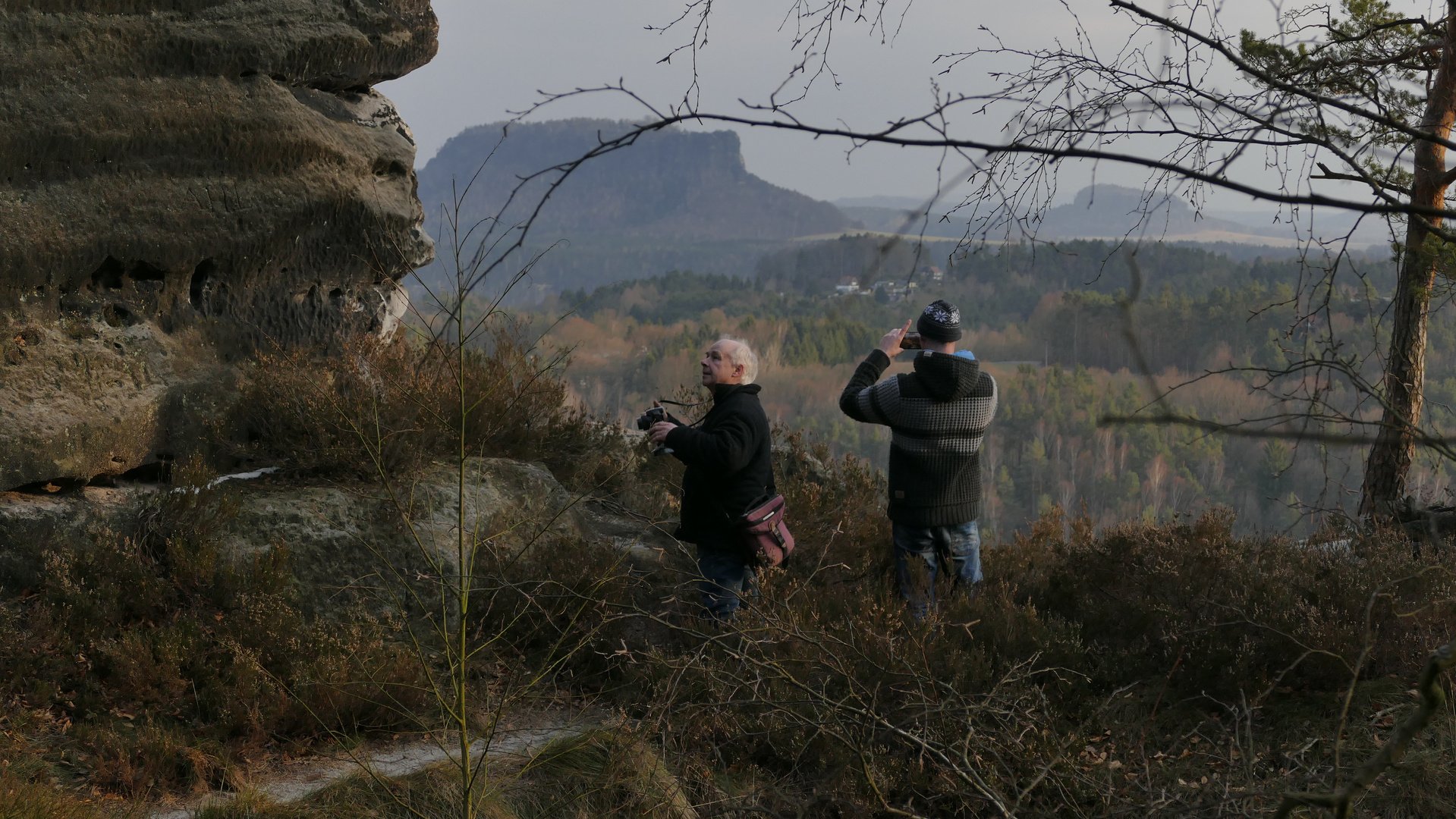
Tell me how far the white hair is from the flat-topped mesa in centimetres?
159

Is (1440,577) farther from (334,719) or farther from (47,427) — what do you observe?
(47,427)

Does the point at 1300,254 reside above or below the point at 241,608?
above

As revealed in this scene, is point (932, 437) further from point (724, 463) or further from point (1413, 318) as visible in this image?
point (1413, 318)

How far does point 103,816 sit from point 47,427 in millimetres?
2498

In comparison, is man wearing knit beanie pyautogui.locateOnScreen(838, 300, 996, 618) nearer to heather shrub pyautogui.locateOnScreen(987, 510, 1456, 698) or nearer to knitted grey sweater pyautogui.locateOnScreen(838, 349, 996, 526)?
knitted grey sweater pyautogui.locateOnScreen(838, 349, 996, 526)

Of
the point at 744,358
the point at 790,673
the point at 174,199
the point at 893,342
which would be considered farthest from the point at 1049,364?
the point at 790,673

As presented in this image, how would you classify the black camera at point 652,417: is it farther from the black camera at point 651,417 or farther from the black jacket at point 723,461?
the black jacket at point 723,461

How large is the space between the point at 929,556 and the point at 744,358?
1.52 m

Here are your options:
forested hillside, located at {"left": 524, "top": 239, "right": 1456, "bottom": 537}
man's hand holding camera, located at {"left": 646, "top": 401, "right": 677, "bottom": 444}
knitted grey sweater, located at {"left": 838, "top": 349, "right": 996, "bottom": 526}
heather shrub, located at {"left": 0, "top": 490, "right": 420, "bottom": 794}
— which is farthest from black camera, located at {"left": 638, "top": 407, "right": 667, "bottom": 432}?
forested hillside, located at {"left": 524, "top": 239, "right": 1456, "bottom": 537}

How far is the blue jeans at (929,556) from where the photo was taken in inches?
195

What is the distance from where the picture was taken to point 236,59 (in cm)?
579

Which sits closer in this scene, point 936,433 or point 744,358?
point 744,358

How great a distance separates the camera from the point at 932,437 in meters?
4.89

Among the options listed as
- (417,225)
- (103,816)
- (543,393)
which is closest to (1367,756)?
Result: (103,816)
